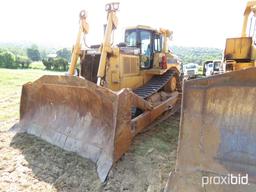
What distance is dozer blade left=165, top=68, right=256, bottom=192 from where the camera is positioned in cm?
244

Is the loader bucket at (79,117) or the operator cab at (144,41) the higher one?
the operator cab at (144,41)

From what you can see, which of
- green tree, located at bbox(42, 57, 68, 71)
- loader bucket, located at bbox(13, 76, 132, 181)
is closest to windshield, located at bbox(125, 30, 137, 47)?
loader bucket, located at bbox(13, 76, 132, 181)

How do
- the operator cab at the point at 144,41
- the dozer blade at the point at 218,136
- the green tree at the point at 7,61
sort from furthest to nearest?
the green tree at the point at 7,61 → the operator cab at the point at 144,41 → the dozer blade at the point at 218,136

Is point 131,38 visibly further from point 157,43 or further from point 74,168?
point 74,168

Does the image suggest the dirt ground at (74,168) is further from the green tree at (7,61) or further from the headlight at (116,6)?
the green tree at (7,61)

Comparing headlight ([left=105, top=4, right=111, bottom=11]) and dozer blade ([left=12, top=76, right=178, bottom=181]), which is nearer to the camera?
dozer blade ([left=12, top=76, right=178, bottom=181])

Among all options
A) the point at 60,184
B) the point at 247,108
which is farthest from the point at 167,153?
the point at 247,108

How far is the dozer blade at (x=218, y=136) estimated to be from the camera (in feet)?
8.02

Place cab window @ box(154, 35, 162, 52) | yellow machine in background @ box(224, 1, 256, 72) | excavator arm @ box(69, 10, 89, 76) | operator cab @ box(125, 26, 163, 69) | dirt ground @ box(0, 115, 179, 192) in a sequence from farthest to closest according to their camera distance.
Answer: cab window @ box(154, 35, 162, 52), operator cab @ box(125, 26, 163, 69), excavator arm @ box(69, 10, 89, 76), yellow machine in background @ box(224, 1, 256, 72), dirt ground @ box(0, 115, 179, 192)

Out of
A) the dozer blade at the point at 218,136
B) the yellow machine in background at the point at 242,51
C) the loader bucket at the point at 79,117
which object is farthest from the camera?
the yellow machine in background at the point at 242,51

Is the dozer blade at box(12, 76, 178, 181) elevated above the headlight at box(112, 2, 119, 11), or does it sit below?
below

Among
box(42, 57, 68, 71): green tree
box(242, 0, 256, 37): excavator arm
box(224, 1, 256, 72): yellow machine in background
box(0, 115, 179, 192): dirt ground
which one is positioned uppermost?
box(242, 0, 256, 37): excavator arm

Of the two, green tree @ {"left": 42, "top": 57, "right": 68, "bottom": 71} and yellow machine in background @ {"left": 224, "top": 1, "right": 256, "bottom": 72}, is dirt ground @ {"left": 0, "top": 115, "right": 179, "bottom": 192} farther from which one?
green tree @ {"left": 42, "top": 57, "right": 68, "bottom": 71}

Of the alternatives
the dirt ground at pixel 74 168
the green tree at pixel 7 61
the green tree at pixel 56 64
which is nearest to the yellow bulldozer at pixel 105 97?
the dirt ground at pixel 74 168
